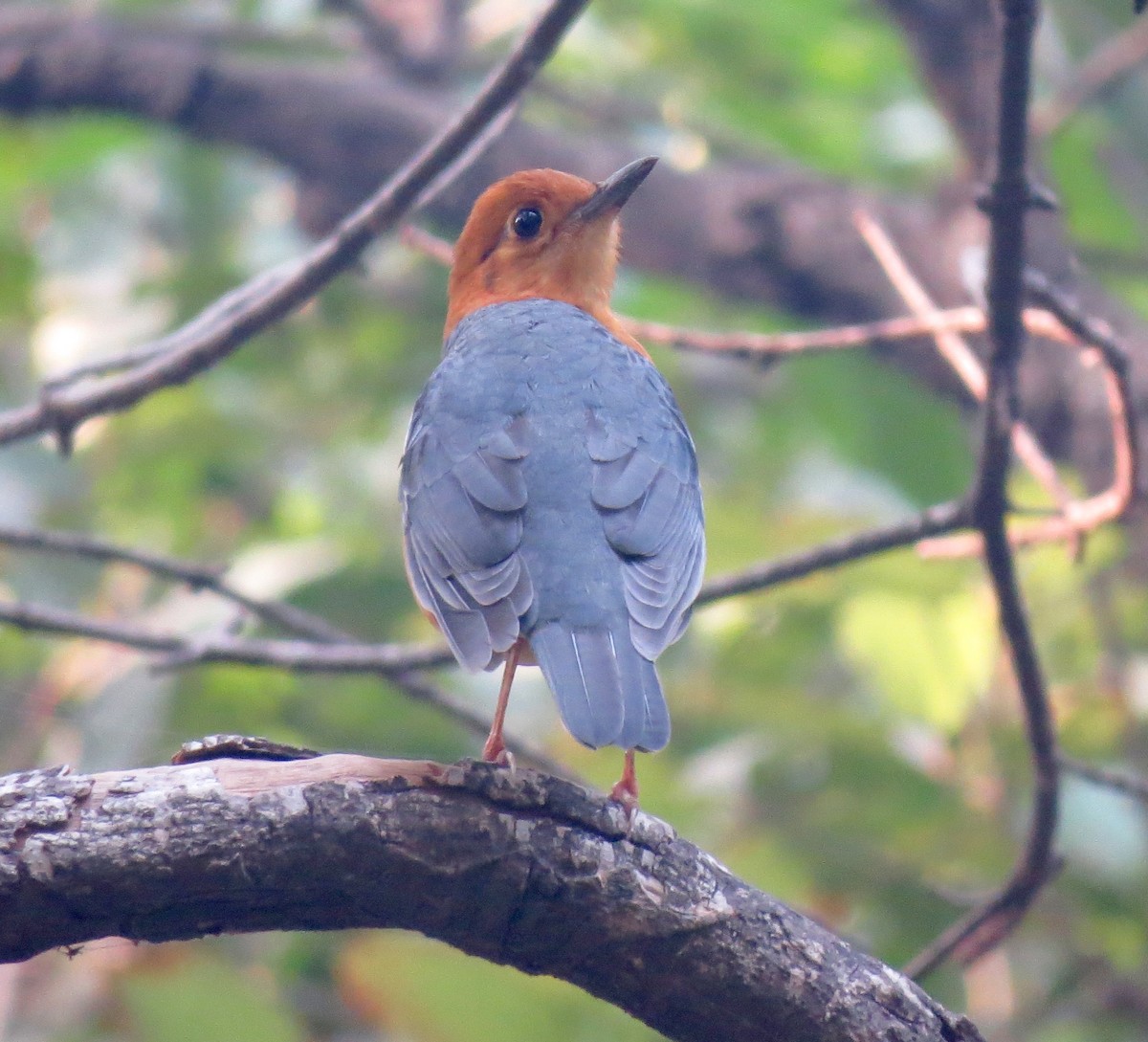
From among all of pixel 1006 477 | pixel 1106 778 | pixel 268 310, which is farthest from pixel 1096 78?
pixel 268 310

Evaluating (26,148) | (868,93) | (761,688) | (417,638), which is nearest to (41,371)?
(26,148)

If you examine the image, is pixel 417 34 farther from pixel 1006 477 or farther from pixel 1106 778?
pixel 1106 778

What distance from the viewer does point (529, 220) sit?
17.3 feet

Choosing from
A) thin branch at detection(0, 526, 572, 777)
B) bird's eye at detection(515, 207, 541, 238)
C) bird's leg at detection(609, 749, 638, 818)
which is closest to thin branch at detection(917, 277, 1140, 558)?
bird's leg at detection(609, 749, 638, 818)

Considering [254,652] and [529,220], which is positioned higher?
[529,220]

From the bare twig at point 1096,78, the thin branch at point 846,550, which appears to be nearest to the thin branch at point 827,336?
the thin branch at point 846,550

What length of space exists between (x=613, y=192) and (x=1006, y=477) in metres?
1.77

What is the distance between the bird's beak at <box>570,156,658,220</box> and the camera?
15.8ft

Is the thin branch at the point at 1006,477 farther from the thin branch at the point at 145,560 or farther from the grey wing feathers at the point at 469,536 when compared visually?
the thin branch at the point at 145,560

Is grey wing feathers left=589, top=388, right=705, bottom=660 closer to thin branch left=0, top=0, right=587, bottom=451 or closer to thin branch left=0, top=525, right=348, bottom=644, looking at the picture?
thin branch left=0, top=0, right=587, bottom=451

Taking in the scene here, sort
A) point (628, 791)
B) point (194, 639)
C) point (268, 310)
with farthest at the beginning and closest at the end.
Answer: point (194, 639) → point (268, 310) → point (628, 791)

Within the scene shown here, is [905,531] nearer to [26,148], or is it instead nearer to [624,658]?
[624,658]

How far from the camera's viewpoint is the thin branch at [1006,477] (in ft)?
10.4

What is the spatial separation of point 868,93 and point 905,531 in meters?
6.14
